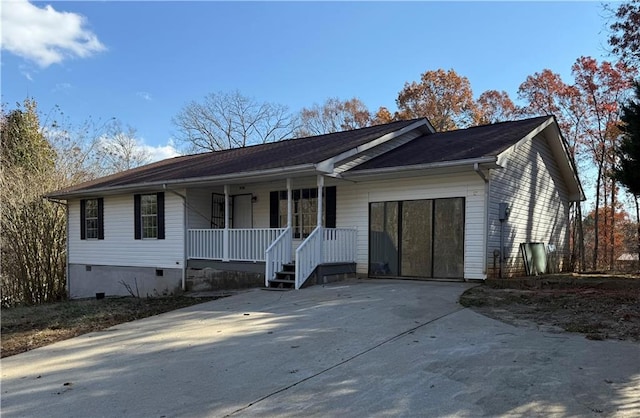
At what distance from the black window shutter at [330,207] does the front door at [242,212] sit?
9.53ft

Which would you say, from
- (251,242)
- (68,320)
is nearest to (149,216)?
(251,242)

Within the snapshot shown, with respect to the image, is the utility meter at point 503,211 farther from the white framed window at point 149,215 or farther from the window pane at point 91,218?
the window pane at point 91,218

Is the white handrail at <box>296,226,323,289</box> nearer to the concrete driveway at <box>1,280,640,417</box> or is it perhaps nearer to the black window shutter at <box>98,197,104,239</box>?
the concrete driveway at <box>1,280,640,417</box>

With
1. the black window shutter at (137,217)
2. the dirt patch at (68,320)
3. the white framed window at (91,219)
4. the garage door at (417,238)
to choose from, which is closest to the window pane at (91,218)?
the white framed window at (91,219)

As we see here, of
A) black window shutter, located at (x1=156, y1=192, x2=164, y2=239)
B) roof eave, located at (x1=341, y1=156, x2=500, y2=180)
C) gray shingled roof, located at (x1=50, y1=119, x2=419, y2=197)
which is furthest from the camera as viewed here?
black window shutter, located at (x1=156, y1=192, x2=164, y2=239)

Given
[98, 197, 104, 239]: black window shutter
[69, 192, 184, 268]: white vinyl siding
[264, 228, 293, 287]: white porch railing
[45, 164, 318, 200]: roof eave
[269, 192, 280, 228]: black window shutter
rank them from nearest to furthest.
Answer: [45, 164, 318, 200]: roof eave
[264, 228, 293, 287]: white porch railing
[269, 192, 280, 228]: black window shutter
[69, 192, 184, 268]: white vinyl siding
[98, 197, 104, 239]: black window shutter

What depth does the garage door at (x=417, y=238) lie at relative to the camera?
1137 centimetres

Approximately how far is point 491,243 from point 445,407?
7.71m

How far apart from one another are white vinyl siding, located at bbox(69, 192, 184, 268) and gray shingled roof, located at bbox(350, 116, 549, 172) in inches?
237

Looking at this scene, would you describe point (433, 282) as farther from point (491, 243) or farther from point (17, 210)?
point (17, 210)

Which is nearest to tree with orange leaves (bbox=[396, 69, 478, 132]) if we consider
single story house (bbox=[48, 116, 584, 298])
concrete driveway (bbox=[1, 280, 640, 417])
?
single story house (bbox=[48, 116, 584, 298])

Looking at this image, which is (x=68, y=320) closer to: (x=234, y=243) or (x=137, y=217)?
(x=234, y=243)

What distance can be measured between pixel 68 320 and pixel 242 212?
699cm

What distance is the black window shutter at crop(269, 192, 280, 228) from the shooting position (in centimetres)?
1395
